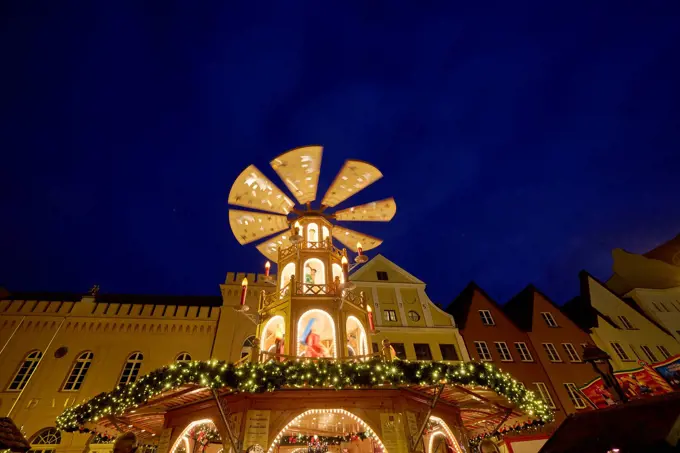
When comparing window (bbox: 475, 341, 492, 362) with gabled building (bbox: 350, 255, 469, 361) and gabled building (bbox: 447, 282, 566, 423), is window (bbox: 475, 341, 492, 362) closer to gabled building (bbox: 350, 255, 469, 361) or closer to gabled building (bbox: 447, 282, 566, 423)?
gabled building (bbox: 447, 282, 566, 423)

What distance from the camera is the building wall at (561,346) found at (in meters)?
21.6

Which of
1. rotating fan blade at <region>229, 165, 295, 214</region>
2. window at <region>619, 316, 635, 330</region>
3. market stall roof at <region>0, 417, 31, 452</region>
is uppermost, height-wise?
rotating fan blade at <region>229, 165, 295, 214</region>

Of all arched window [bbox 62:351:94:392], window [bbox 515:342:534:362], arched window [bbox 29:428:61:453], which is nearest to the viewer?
arched window [bbox 29:428:61:453]

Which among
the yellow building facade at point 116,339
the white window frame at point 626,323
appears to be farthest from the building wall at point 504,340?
the white window frame at point 626,323

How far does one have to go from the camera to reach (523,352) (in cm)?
2311

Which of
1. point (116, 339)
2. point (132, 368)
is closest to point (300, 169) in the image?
point (132, 368)

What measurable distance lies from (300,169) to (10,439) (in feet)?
45.9

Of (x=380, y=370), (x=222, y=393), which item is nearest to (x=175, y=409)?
(x=222, y=393)

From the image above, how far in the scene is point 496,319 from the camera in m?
24.8

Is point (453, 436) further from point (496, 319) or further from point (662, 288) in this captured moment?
point (662, 288)

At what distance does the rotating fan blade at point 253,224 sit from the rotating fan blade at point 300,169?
1595 millimetres

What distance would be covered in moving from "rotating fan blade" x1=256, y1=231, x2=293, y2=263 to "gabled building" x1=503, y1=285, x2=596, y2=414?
19.3m

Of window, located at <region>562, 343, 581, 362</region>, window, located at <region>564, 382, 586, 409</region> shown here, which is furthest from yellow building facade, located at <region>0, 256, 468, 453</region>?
window, located at <region>562, 343, 581, 362</region>

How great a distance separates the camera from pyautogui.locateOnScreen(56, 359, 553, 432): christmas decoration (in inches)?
325
